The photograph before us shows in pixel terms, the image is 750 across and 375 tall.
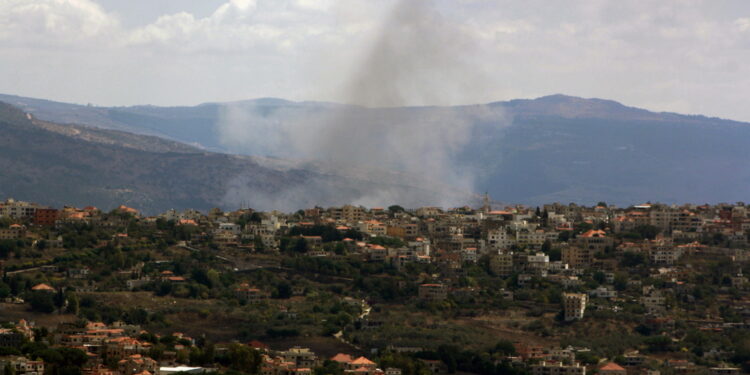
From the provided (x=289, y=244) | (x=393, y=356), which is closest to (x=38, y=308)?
(x=393, y=356)

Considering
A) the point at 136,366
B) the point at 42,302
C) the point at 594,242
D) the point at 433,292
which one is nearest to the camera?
the point at 136,366

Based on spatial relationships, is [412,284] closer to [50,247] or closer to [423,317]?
[423,317]

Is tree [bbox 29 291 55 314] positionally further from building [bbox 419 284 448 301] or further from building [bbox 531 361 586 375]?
building [bbox 531 361 586 375]

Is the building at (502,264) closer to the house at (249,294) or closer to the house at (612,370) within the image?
the house at (249,294)

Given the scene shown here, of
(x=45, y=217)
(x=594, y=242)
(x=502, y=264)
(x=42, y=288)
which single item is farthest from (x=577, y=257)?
(x=42, y=288)

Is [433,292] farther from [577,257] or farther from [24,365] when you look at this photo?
[24,365]

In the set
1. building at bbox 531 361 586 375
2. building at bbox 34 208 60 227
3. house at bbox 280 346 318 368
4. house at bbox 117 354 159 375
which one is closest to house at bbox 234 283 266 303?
house at bbox 280 346 318 368
